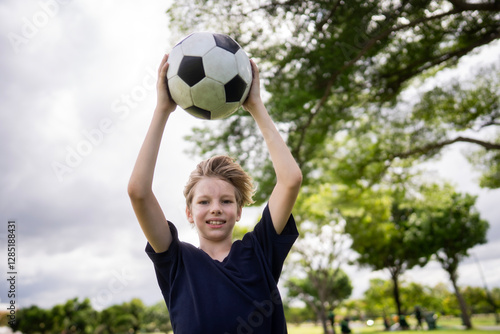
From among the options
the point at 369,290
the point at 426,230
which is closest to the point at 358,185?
the point at 426,230

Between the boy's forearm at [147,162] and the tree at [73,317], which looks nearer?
the boy's forearm at [147,162]

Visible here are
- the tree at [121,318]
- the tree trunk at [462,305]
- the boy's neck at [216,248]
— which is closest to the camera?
the boy's neck at [216,248]

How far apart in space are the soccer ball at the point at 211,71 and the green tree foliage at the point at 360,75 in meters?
6.36

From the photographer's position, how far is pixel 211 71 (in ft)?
7.63

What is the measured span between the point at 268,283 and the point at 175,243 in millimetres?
593

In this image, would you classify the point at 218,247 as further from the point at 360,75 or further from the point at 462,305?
the point at 462,305

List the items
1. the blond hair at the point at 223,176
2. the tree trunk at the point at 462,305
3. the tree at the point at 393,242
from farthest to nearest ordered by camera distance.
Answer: the tree trunk at the point at 462,305 → the tree at the point at 393,242 → the blond hair at the point at 223,176

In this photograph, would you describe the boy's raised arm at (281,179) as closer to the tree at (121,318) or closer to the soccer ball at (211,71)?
the soccer ball at (211,71)

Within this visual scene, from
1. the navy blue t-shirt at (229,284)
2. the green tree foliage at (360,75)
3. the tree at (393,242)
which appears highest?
the green tree foliage at (360,75)

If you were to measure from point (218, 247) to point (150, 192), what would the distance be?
591 millimetres

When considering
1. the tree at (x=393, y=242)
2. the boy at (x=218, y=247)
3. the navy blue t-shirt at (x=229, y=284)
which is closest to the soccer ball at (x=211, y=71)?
the boy at (x=218, y=247)

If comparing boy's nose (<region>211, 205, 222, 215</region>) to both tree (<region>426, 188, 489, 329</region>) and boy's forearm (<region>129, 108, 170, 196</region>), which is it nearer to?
boy's forearm (<region>129, 108, 170, 196</region>)

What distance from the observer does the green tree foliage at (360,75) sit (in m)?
8.32

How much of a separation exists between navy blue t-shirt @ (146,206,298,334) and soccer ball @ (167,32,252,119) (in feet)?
2.97
